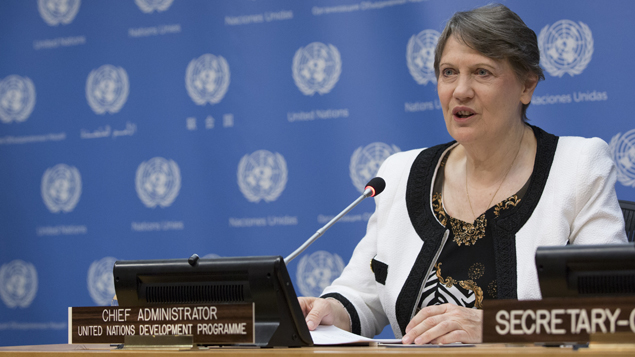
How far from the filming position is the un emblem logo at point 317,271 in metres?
2.76

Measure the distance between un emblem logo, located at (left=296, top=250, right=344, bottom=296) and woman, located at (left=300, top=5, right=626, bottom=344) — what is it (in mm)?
920

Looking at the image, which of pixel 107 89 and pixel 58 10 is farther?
pixel 58 10

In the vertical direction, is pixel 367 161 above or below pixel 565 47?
below

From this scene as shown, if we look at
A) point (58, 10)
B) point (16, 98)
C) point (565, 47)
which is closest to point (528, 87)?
point (565, 47)

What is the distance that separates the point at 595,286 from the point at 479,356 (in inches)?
9.3

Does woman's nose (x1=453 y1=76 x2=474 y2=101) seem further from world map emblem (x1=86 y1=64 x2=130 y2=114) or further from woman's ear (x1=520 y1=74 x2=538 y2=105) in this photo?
world map emblem (x1=86 y1=64 x2=130 y2=114)

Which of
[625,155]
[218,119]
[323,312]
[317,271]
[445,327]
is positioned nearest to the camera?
[445,327]

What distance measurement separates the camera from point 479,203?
1740mm

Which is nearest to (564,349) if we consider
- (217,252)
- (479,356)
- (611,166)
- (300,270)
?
(479,356)

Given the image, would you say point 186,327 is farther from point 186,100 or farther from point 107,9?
point 107,9

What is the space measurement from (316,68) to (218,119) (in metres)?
0.55

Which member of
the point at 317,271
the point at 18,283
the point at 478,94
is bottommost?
the point at 18,283

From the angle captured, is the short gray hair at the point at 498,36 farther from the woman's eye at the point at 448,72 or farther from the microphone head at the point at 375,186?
the microphone head at the point at 375,186

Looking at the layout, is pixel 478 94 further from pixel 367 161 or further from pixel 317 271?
pixel 317 271
